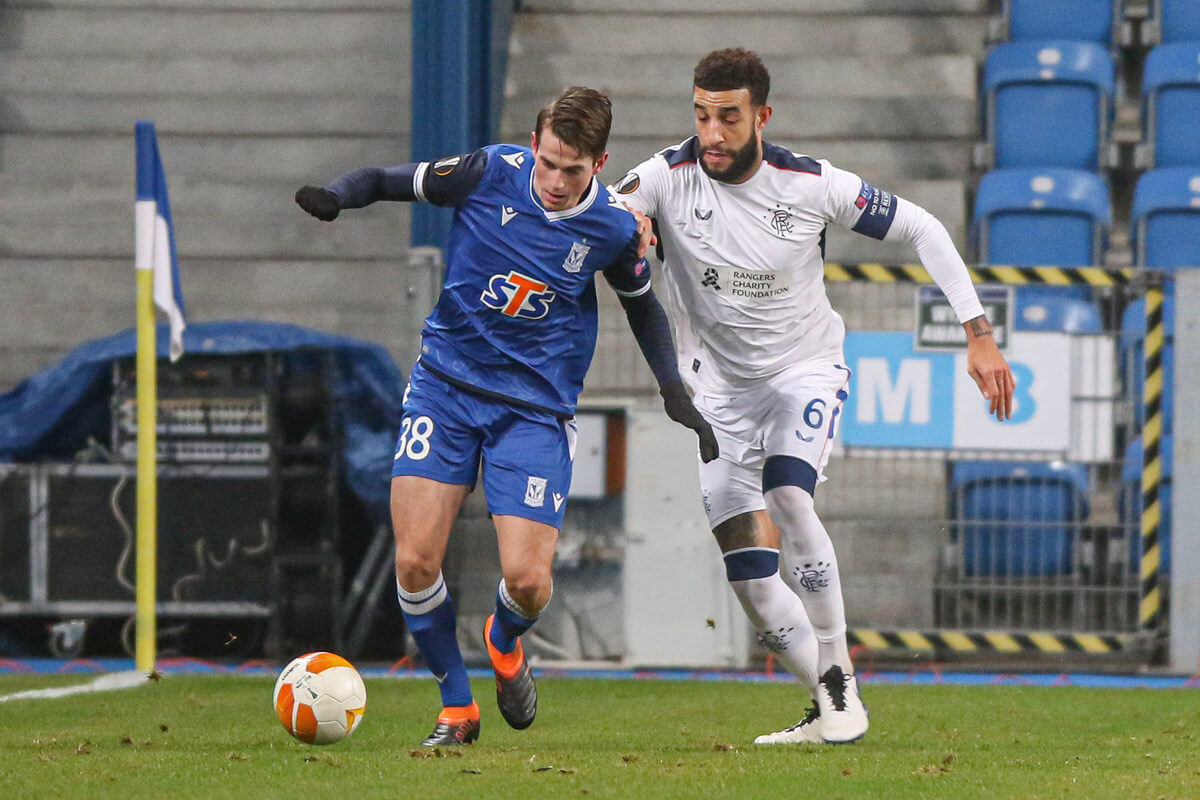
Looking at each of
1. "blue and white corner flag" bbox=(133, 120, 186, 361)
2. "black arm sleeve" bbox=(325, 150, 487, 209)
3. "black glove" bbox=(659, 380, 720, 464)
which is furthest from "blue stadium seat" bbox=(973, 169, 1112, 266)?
"black arm sleeve" bbox=(325, 150, 487, 209)

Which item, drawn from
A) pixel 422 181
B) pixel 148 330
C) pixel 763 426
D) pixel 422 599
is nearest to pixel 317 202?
→ pixel 422 181

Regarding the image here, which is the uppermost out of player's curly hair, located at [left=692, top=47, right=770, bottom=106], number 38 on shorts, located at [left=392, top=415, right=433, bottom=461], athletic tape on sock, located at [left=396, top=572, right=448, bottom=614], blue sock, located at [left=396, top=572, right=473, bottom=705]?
player's curly hair, located at [left=692, top=47, right=770, bottom=106]

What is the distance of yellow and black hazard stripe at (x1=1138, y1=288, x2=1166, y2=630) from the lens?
8.97m

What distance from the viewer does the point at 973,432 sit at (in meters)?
8.89

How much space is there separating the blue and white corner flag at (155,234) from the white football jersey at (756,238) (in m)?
3.30

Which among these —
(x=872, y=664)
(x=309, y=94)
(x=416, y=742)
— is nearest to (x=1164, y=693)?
(x=872, y=664)

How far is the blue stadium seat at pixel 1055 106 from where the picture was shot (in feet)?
38.9

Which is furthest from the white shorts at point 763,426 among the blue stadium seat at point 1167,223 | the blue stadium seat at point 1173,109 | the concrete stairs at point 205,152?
the blue stadium seat at point 1173,109

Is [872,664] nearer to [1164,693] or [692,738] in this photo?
[1164,693]

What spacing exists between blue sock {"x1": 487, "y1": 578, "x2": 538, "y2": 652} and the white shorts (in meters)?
0.80

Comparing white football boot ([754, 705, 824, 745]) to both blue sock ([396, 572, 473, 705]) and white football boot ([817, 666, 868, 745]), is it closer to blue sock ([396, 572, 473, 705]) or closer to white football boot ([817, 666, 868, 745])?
white football boot ([817, 666, 868, 745])

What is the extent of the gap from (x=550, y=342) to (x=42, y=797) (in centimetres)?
212

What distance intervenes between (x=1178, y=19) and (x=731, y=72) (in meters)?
8.08

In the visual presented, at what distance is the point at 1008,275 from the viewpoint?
8.84 meters
